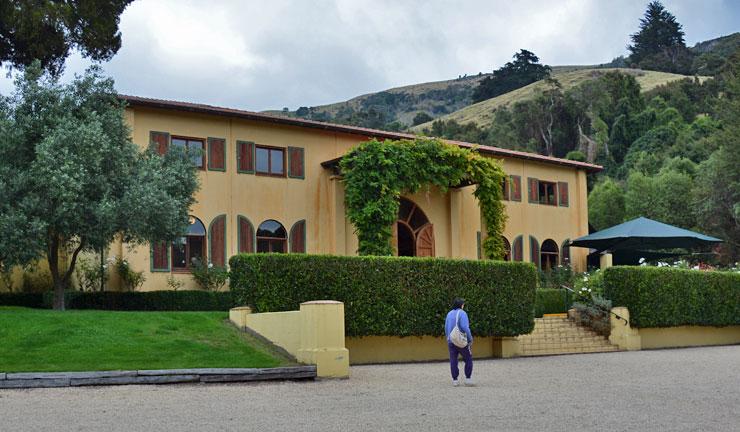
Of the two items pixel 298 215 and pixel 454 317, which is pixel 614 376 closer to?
pixel 454 317

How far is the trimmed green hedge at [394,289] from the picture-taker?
1775 centimetres

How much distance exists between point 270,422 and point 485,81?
111m

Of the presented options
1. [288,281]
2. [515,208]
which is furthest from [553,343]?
[515,208]

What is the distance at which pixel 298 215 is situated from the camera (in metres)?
27.9

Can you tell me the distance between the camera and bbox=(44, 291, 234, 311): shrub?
2278 cm

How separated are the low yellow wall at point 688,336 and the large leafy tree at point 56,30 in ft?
55.9

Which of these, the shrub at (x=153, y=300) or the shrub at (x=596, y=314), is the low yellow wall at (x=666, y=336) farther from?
the shrub at (x=153, y=300)

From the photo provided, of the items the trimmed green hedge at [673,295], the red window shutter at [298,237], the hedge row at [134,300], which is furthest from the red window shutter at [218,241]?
the trimmed green hedge at [673,295]

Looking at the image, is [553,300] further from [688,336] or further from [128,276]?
[128,276]

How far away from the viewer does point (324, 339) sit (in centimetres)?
1537

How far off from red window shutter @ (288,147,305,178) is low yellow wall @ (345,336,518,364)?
30.8ft

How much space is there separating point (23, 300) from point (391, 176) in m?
10.9

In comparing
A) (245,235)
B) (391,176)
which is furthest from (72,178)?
(391,176)

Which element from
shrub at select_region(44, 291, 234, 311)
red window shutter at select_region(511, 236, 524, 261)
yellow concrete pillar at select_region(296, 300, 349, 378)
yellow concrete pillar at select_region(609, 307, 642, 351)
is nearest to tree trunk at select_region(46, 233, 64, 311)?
shrub at select_region(44, 291, 234, 311)
